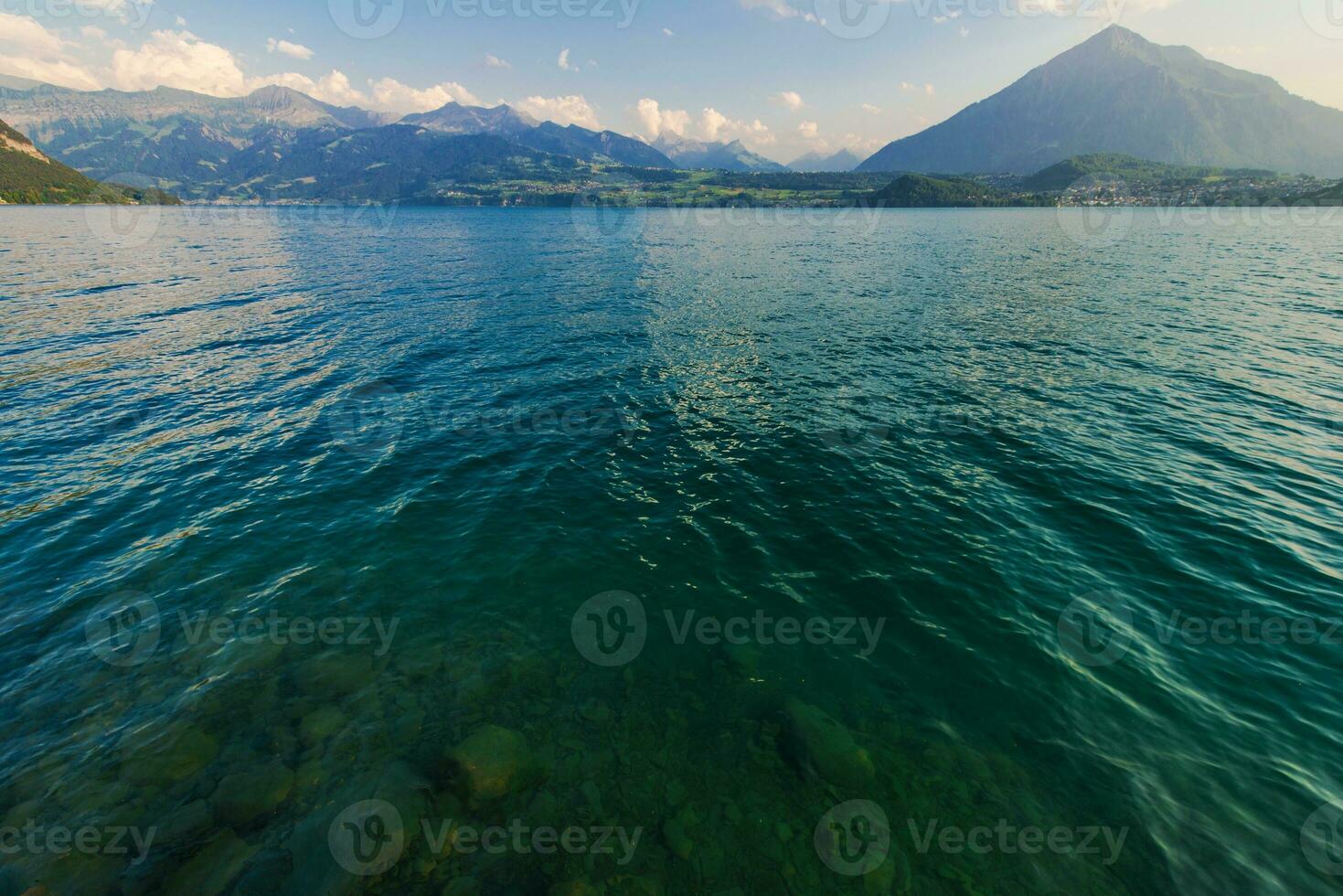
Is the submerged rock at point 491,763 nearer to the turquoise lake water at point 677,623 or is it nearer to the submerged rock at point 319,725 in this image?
the turquoise lake water at point 677,623

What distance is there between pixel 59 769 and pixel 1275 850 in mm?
28716

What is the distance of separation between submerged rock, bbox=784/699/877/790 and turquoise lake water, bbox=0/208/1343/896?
0.25 feet

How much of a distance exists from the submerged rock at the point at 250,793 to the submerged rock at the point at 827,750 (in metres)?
12.9

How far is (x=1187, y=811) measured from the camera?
1173 cm

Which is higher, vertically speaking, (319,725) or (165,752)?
(165,752)

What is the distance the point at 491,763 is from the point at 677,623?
698 centimetres

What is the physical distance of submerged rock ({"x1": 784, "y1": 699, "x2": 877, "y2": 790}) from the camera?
12.8 metres

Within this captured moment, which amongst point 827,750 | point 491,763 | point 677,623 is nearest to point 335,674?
point 491,763

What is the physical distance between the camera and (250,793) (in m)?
12.2

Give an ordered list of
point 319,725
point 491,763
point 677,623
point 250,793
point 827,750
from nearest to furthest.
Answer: point 250,793 → point 491,763 → point 827,750 → point 319,725 → point 677,623

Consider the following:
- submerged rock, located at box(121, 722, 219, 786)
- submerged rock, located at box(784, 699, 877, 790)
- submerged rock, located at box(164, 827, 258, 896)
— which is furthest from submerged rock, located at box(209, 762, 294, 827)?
submerged rock, located at box(784, 699, 877, 790)

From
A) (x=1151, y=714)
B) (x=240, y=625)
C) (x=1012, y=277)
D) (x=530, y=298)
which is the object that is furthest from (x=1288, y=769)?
(x=1012, y=277)

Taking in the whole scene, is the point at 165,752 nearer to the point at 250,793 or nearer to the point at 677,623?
the point at 250,793

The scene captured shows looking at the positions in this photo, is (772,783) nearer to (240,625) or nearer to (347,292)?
(240,625)
